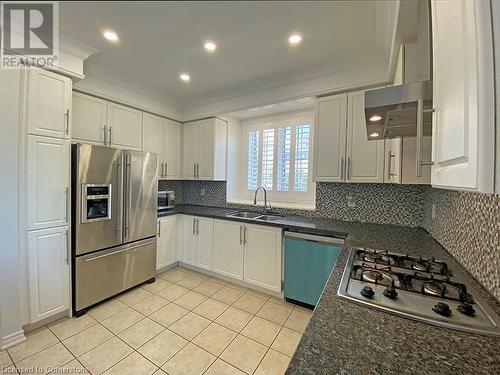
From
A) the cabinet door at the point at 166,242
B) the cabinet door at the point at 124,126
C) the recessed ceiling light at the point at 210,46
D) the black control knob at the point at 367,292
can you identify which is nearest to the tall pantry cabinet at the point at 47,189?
the cabinet door at the point at 124,126

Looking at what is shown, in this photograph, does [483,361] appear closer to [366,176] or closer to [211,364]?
[211,364]

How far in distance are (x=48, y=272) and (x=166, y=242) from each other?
1.18 meters

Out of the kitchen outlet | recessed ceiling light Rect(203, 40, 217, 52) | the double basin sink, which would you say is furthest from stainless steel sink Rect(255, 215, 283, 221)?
recessed ceiling light Rect(203, 40, 217, 52)

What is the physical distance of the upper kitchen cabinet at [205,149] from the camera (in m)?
3.02

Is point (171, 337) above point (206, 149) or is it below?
below

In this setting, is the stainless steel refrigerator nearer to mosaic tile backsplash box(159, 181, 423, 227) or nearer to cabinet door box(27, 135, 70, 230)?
cabinet door box(27, 135, 70, 230)

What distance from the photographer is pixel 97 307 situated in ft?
6.63

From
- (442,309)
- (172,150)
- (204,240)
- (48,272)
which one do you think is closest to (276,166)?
(204,240)

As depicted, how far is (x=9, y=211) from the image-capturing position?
58.6 inches

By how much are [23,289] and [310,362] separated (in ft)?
7.08

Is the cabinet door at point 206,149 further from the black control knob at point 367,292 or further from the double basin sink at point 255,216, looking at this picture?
the black control knob at point 367,292

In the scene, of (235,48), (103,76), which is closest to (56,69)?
(103,76)

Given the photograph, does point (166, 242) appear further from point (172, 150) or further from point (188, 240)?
point (172, 150)

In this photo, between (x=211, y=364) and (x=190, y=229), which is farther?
(x=190, y=229)
